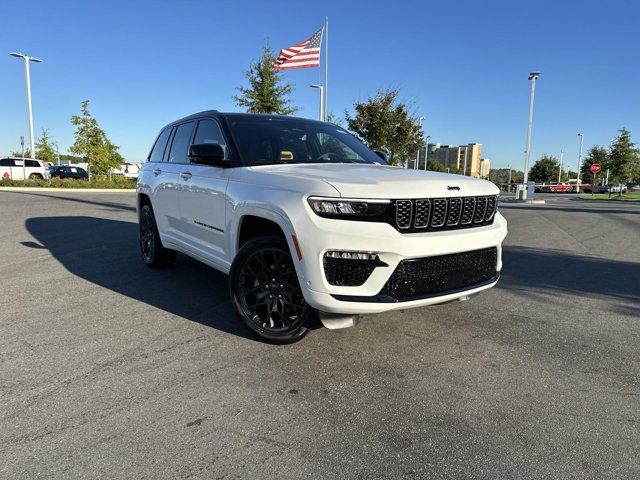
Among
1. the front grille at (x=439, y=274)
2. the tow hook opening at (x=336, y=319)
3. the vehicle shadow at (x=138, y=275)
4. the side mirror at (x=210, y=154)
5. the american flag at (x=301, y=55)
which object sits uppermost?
the american flag at (x=301, y=55)

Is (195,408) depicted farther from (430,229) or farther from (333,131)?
(333,131)

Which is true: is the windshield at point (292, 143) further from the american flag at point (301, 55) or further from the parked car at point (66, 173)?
the parked car at point (66, 173)

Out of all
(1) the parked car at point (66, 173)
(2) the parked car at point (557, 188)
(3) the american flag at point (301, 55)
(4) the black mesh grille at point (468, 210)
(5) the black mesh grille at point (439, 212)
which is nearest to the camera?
(5) the black mesh grille at point (439, 212)

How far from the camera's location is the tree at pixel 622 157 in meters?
38.4

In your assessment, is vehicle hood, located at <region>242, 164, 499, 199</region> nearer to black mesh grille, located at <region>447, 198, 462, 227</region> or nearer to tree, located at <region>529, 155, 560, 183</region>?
black mesh grille, located at <region>447, 198, 462, 227</region>

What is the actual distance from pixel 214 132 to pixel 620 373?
157 inches

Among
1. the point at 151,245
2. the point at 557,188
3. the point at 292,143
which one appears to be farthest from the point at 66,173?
the point at 557,188

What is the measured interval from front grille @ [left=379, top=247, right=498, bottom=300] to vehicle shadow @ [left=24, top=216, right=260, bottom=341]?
130 cm

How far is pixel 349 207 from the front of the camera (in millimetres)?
2963

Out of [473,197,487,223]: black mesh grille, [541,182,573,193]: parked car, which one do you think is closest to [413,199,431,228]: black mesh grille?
[473,197,487,223]: black mesh grille

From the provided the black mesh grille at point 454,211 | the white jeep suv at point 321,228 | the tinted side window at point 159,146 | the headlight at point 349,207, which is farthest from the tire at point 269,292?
the tinted side window at point 159,146

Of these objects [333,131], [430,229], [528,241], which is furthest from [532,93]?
[430,229]

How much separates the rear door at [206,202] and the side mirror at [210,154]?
0.32 ft

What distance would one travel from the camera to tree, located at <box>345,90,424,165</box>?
22984 millimetres
